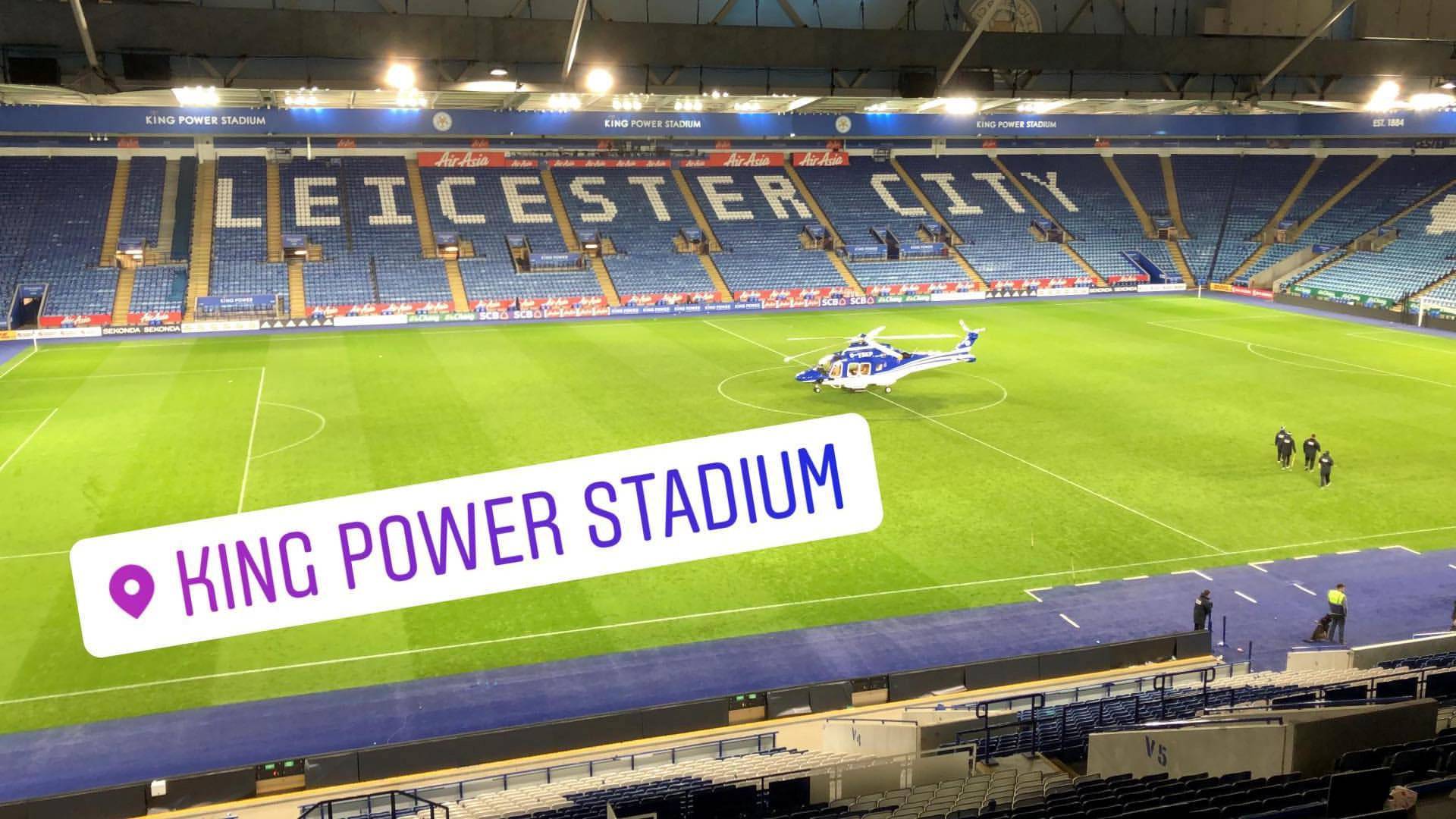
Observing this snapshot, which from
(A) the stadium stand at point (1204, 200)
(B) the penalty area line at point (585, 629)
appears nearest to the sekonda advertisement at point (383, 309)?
(B) the penalty area line at point (585, 629)

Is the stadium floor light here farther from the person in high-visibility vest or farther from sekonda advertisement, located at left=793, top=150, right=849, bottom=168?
sekonda advertisement, located at left=793, top=150, right=849, bottom=168

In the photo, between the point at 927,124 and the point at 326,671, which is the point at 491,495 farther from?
the point at 927,124

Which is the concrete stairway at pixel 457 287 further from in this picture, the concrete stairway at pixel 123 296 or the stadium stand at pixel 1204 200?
the stadium stand at pixel 1204 200

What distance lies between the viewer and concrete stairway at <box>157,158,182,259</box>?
62906 millimetres

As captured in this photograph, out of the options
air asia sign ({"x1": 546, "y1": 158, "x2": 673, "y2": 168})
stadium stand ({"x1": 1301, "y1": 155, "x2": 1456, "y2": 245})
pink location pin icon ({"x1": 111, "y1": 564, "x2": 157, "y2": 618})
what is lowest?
pink location pin icon ({"x1": 111, "y1": 564, "x2": 157, "y2": 618})

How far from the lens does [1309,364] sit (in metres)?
46.0

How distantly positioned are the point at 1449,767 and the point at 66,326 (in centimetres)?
6008

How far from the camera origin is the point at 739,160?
7925cm

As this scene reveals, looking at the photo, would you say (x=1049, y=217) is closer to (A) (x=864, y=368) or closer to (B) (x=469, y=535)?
(A) (x=864, y=368)

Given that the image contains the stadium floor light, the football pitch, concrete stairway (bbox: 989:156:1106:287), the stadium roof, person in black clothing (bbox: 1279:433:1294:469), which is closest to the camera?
the stadium roof

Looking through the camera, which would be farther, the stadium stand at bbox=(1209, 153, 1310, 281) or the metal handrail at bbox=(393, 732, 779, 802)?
the stadium stand at bbox=(1209, 153, 1310, 281)

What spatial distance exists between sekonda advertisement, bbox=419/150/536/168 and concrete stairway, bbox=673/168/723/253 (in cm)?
979

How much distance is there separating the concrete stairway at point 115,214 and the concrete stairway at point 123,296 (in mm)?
1084

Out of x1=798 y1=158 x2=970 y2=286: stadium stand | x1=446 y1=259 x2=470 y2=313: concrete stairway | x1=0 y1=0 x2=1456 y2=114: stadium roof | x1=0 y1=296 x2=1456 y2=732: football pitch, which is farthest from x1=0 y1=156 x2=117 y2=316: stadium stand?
x1=0 y1=0 x2=1456 y2=114: stadium roof
